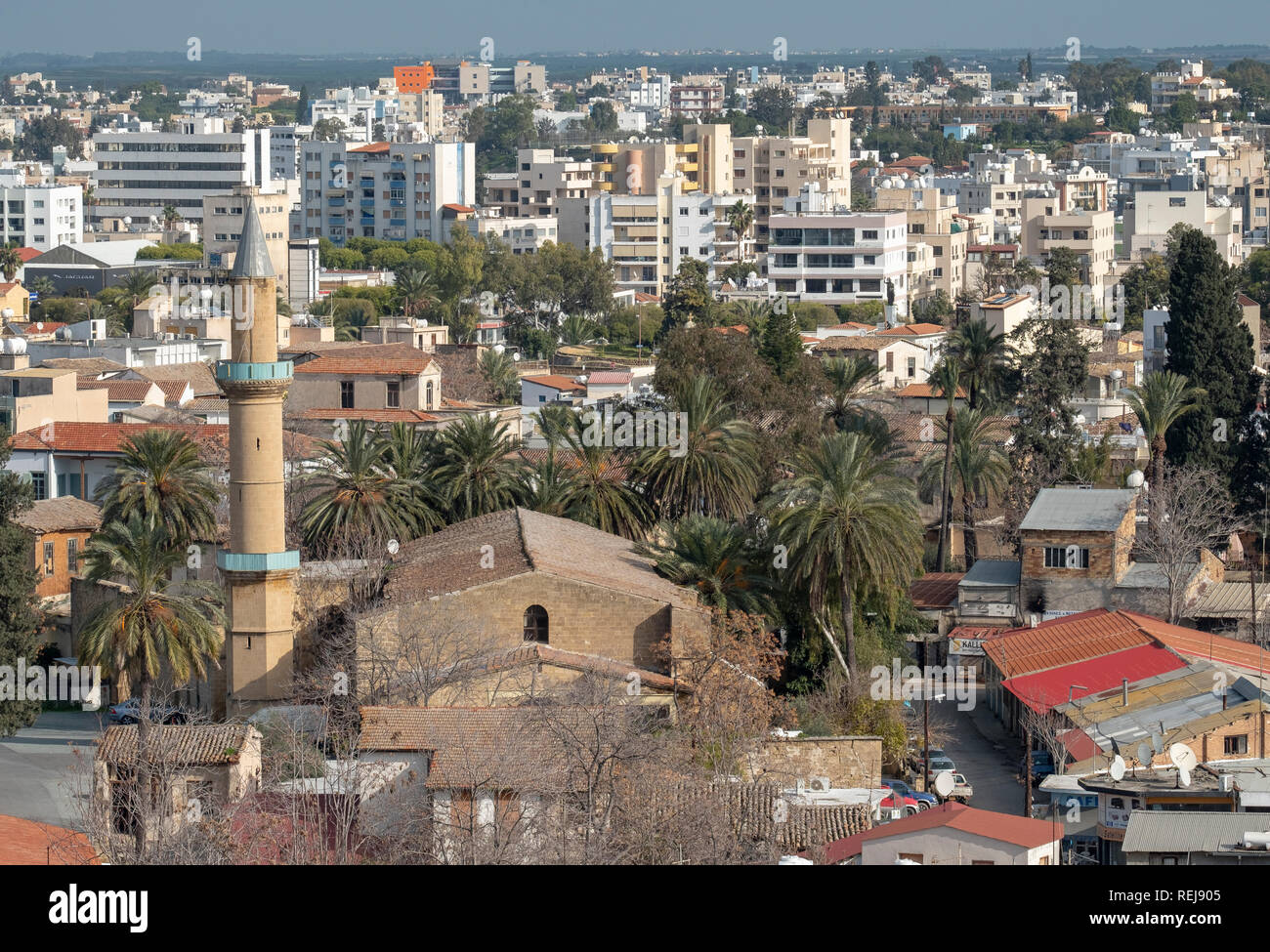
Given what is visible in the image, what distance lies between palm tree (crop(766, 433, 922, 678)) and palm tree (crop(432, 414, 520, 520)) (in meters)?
7.36

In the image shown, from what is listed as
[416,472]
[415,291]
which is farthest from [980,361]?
[415,291]

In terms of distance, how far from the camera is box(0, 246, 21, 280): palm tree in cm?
11769

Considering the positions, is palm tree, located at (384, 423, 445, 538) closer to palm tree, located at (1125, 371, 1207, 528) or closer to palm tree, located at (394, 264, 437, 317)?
palm tree, located at (1125, 371, 1207, 528)

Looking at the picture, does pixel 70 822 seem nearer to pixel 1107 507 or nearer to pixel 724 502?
pixel 724 502

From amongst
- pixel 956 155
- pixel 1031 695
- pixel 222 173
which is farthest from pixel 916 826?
pixel 956 155

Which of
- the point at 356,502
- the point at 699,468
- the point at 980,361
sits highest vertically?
the point at 980,361

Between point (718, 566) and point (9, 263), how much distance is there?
89748 millimetres

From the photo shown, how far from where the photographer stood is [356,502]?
41.0 metres

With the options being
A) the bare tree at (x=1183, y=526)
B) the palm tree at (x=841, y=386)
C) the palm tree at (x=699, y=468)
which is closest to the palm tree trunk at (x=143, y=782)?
the palm tree at (x=699, y=468)

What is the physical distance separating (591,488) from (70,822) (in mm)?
15532

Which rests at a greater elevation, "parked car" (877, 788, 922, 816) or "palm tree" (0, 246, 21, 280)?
"palm tree" (0, 246, 21, 280)

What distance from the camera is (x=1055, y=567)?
140ft

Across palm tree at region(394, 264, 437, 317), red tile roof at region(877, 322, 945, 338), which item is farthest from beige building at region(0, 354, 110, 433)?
palm tree at region(394, 264, 437, 317)

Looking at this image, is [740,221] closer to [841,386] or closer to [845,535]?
[841,386]
